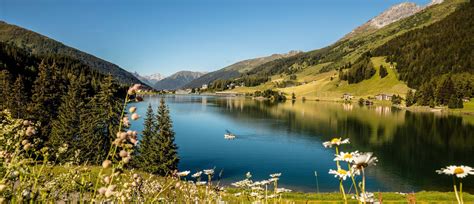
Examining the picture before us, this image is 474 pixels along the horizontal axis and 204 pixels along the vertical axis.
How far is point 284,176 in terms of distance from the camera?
5266cm

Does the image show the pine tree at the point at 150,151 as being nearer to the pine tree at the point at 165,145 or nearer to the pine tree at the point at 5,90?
the pine tree at the point at 165,145

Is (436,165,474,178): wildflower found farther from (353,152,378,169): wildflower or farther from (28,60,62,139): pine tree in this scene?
(28,60,62,139): pine tree

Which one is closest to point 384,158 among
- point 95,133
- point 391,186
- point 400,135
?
point 391,186

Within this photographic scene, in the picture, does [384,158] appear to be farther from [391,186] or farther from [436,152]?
[391,186]

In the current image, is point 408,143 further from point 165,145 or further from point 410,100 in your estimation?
point 410,100

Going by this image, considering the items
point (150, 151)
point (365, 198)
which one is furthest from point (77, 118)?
point (365, 198)

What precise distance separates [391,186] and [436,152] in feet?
85.7

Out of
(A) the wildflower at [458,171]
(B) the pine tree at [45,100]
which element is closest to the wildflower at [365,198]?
(A) the wildflower at [458,171]

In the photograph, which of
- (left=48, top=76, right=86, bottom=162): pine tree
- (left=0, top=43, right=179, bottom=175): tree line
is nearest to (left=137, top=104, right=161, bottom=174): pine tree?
(left=0, top=43, right=179, bottom=175): tree line

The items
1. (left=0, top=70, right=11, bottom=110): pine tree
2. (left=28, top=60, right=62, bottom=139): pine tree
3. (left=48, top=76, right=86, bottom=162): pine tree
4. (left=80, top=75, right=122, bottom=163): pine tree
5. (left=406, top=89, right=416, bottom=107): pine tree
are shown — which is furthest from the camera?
(left=406, top=89, right=416, bottom=107): pine tree

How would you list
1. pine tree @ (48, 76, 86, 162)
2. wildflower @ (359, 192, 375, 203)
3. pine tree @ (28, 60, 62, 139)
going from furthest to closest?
pine tree @ (28, 60, 62, 139), pine tree @ (48, 76, 86, 162), wildflower @ (359, 192, 375, 203)

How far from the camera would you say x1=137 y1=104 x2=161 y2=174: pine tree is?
149ft

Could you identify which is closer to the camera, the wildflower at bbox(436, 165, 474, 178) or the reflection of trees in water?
the wildflower at bbox(436, 165, 474, 178)

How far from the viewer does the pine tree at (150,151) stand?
45312 mm
